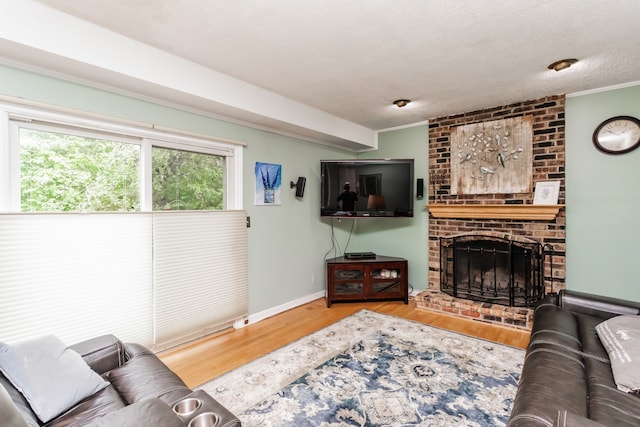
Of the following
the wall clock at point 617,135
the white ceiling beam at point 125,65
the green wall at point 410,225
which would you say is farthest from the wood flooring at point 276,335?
the white ceiling beam at point 125,65

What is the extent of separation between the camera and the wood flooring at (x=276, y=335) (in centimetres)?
247

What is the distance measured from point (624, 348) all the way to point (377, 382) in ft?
4.55

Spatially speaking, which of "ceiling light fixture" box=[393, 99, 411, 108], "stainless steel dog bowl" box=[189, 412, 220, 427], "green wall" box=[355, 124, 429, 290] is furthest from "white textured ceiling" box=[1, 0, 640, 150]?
"stainless steel dog bowl" box=[189, 412, 220, 427]

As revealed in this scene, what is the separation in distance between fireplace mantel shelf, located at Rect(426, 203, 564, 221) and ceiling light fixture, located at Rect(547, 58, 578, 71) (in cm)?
136

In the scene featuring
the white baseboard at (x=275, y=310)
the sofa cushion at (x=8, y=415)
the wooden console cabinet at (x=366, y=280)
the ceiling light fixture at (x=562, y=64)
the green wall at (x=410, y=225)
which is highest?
the ceiling light fixture at (x=562, y=64)

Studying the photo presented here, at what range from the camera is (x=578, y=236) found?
3.14 metres

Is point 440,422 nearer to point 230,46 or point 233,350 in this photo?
point 233,350

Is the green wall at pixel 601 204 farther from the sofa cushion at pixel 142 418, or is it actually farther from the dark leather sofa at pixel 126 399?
the sofa cushion at pixel 142 418

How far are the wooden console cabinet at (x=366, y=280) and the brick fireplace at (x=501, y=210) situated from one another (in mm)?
336

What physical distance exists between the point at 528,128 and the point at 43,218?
174 inches

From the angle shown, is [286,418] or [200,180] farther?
[200,180]

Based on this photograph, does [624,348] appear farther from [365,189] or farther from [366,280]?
[365,189]

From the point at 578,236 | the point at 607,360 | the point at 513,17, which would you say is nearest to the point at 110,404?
the point at 607,360

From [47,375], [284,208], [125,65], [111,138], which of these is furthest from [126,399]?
[284,208]
